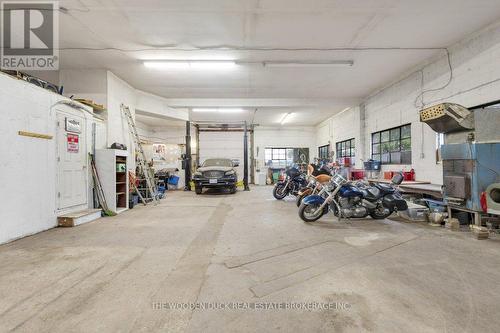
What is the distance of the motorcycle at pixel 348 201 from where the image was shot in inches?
164

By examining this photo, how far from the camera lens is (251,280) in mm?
2059

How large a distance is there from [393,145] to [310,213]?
170 inches

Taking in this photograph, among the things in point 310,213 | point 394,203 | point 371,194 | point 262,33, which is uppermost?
point 262,33

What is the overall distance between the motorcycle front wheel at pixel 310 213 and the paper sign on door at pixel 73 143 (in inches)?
180

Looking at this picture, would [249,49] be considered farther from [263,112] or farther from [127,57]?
[263,112]

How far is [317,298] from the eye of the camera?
1765mm

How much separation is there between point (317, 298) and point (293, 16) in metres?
3.86

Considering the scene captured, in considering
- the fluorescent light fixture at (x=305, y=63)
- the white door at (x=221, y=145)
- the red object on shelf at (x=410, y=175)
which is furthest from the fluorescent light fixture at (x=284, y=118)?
the red object on shelf at (x=410, y=175)

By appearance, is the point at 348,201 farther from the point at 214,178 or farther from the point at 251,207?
the point at 214,178

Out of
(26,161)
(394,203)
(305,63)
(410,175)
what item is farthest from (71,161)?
(410,175)

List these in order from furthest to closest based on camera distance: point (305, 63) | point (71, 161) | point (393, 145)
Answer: point (393, 145) → point (305, 63) → point (71, 161)

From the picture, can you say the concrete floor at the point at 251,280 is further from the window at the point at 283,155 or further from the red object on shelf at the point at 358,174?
the window at the point at 283,155

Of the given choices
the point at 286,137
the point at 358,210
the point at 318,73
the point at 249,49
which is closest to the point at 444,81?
the point at 318,73

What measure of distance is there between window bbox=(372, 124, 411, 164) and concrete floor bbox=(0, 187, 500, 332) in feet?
10.6
